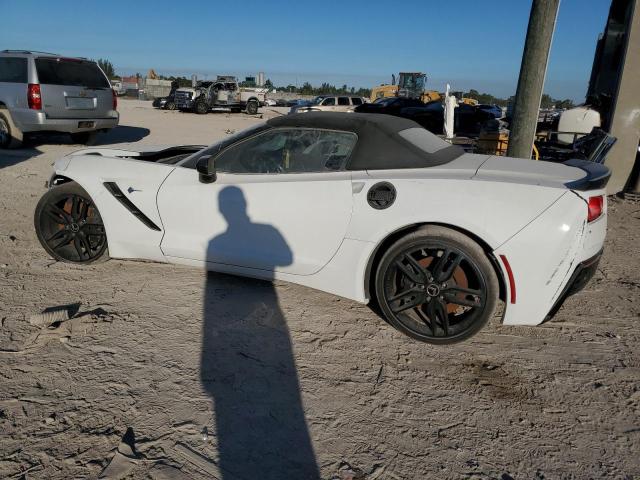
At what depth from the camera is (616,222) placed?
6.21 metres

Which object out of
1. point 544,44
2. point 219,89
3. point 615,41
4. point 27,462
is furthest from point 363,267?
point 219,89

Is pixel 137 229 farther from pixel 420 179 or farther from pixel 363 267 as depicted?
pixel 420 179

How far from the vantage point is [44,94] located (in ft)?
30.7

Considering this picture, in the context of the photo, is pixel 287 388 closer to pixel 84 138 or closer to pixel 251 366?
pixel 251 366

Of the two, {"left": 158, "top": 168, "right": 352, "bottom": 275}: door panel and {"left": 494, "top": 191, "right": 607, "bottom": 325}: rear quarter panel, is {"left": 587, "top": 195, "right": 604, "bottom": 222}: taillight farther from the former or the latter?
{"left": 158, "top": 168, "right": 352, "bottom": 275}: door panel

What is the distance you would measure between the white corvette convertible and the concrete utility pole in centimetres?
214

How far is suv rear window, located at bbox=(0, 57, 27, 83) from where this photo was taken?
30.7ft

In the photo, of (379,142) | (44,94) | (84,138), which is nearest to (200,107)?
(84,138)

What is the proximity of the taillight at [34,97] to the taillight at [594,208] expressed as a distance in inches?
398

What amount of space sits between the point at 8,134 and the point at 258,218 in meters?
9.19

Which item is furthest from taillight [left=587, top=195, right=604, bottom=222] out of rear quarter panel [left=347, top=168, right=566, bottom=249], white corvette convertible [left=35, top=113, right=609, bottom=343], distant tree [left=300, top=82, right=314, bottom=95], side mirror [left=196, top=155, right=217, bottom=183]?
distant tree [left=300, top=82, right=314, bottom=95]

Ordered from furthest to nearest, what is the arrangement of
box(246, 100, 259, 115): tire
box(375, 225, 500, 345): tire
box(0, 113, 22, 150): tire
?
box(246, 100, 259, 115): tire
box(0, 113, 22, 150): tire
box(375, 225, 500, 345): tire

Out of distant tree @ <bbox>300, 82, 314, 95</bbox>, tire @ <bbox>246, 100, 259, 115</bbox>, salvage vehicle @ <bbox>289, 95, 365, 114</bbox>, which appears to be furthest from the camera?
distant tree @ <bbox>300, 82, 314, 95</bbox>

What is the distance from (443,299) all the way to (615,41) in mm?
13561
